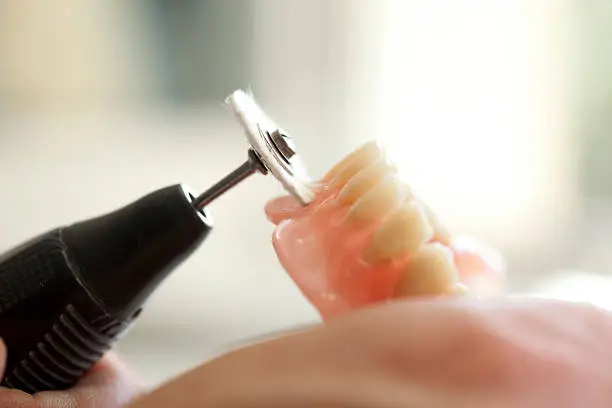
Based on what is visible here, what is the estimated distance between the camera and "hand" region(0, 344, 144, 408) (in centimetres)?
39

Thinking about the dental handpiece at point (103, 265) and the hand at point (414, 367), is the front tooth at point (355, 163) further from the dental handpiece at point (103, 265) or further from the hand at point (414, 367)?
the hand at point (414, 367)

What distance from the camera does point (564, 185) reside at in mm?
1093

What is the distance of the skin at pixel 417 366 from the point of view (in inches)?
9.4

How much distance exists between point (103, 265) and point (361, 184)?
0.12 m

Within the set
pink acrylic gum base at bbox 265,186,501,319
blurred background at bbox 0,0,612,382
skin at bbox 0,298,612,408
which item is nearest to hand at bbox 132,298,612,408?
skin at bbox 0,298,612,408

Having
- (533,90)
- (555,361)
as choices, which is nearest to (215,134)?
(533,90)

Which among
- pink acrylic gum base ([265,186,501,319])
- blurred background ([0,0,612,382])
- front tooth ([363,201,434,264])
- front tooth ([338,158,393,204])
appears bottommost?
pink acrylic gum base ([265,186,501,319])

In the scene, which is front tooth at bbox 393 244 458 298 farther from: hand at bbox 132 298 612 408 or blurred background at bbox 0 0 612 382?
blurred background at bbox 0 0 612 382

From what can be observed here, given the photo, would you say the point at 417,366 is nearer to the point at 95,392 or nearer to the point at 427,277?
the point at 427,277

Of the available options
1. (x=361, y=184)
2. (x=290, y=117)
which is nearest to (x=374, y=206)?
(x=361, y=184)

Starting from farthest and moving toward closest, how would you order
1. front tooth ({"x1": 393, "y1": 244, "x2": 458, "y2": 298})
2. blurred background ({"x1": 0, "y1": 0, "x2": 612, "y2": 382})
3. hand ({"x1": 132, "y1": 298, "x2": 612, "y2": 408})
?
1. blurred background ({"x1": 0, "y1": 0, "x2": 612, "y2": 382})
2. front tooth ({"x1": 393, "y1": 244, "x2": 458, "y2": 298})
3. hand ({"x1": 132, "y1": 298, "x2": 612, "y2": 408})

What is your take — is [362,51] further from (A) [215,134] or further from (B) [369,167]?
(B) [369,167]

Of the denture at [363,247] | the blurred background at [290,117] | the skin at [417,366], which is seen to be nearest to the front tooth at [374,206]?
the denture at [363,247]

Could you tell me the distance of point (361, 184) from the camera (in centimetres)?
38
